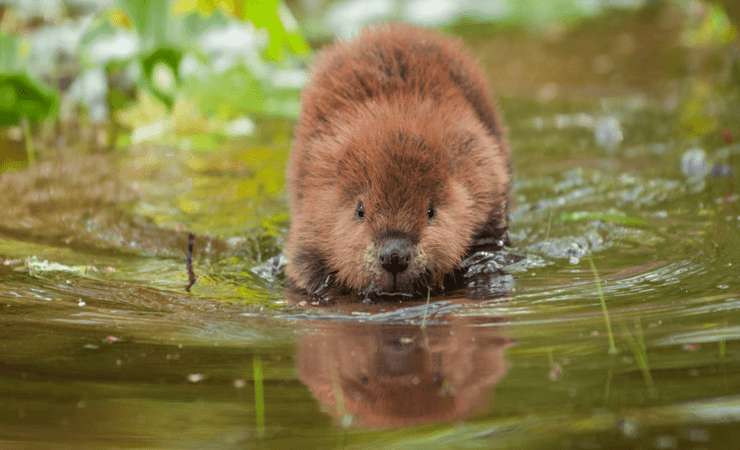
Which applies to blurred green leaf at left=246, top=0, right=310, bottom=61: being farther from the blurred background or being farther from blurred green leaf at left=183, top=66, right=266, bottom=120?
blurred green leaf at left=183, top=66, right=266, bottom=120

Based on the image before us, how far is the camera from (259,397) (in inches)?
91.4

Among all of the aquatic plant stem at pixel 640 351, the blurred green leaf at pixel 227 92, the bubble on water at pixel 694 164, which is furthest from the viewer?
the blurred green leaf at pixel 227 92

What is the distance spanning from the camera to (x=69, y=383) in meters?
2.44

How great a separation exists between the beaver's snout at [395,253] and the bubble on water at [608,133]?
3.75m

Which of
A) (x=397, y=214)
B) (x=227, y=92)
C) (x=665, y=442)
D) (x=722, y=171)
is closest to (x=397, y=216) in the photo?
(x=397, y=214)

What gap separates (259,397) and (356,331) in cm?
64

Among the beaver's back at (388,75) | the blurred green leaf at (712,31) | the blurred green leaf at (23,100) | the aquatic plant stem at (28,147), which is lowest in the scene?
the beaver's back at (388,75)

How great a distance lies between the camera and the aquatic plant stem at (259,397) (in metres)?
2.14

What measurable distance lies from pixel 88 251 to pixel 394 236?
1.92 meters

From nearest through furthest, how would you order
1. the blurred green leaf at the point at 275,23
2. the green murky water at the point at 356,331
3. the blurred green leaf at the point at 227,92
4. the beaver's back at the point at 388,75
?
the green murky water at the point at 356,331, the beaver's back at the point at 388,75, the blurred green leaf at the point at 275,23, the blurred green leaf at the point at 227,92

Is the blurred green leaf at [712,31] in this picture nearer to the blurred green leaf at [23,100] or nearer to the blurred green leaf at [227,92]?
the blurred green leaf at [227,92]

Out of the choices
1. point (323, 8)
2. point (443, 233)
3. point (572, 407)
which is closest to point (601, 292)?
point (443, 233)

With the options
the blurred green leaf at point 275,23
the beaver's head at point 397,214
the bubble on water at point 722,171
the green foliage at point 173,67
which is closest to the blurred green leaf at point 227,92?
the green foliage at point 173,67

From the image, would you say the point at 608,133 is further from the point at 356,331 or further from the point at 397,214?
the point at 356,331
